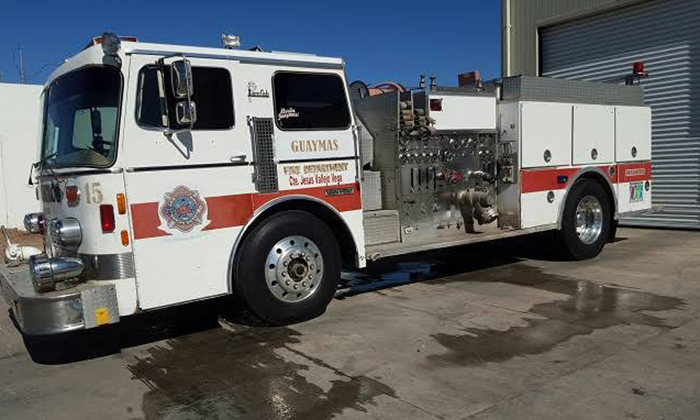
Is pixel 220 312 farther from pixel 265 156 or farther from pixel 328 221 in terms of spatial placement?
pixel 265 156

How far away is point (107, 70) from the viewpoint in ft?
15.3

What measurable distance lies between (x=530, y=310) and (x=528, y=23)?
965 cm

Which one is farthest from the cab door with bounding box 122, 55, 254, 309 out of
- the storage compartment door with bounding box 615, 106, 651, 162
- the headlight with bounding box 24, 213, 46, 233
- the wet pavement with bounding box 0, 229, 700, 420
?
the storage compartment door with bounding box 615, 106, 651, 162

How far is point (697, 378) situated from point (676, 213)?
337 inches

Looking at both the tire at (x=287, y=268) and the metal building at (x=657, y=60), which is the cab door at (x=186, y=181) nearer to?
the tire at (x=287, y=268)

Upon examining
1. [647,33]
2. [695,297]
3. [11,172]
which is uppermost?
[647,33]

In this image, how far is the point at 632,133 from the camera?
8.78 m

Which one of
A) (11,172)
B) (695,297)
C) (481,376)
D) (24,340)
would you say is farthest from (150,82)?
(11,172)

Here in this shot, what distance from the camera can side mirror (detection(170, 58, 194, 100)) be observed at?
14.8 ft

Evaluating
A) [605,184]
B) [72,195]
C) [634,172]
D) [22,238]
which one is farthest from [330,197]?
[22,238]

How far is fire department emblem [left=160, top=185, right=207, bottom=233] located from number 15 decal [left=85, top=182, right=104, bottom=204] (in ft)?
1.56

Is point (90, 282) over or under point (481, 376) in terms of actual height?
over

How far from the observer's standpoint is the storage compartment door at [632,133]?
859 centimetres

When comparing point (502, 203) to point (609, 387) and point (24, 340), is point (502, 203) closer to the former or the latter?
point (609, 387)
